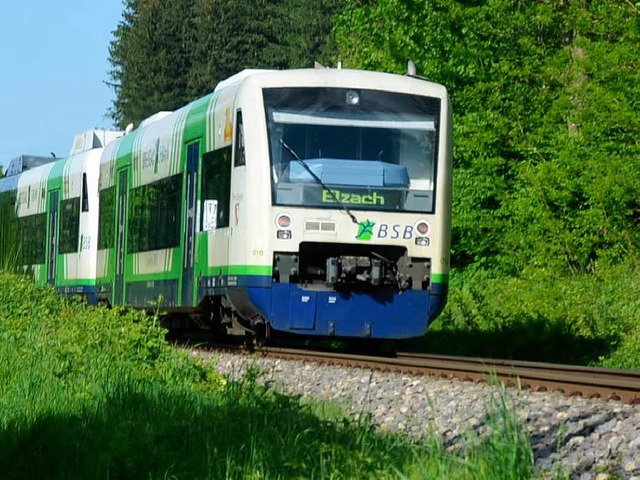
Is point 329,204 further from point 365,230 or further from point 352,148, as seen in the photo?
point 352,148

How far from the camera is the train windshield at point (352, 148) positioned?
1545 centimetres

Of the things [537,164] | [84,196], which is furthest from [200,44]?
[537,164]

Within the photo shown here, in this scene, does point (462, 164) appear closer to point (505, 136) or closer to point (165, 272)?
point (505, 136)

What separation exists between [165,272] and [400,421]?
31.3 feet

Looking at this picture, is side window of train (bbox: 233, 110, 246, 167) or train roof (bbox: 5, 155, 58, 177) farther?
train roof (bbox: 5, 155, 58, 177)

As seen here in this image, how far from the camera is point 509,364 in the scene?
45.6ft

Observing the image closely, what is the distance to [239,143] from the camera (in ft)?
52.2

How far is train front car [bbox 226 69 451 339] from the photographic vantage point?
15.4 m

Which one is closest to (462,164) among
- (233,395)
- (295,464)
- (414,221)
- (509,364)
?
(414,221)

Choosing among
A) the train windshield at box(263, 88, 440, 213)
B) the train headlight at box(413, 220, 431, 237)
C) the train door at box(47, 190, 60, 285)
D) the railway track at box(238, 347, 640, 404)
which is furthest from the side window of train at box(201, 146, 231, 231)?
the train door at box(47, 190, 60, 285)

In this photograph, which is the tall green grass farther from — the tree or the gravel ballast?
the gravel ballast

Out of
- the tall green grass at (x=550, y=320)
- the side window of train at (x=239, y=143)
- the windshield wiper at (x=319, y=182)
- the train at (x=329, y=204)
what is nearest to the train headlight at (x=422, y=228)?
the train at (x=329, y=204)

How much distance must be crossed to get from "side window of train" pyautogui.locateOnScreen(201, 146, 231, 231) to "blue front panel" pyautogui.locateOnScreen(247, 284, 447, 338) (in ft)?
4.67

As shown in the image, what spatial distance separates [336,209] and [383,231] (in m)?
0.55
